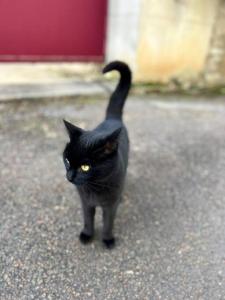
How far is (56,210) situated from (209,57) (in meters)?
3.64

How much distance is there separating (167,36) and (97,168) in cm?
343

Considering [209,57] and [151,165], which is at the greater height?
[209,57]

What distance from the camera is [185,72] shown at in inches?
185

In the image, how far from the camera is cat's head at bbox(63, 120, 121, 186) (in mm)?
1385

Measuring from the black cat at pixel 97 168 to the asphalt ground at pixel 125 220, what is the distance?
19 centimetres

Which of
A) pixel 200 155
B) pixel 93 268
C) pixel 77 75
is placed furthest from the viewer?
pixel 77 75

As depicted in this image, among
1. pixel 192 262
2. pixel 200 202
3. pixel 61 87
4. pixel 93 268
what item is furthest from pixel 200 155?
pixel 61 87

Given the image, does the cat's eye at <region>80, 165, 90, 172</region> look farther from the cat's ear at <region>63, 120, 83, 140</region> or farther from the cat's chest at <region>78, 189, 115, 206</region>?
the cat's chest at <region>78, 189, 115, 206</region>

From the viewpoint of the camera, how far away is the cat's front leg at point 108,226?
1.80m

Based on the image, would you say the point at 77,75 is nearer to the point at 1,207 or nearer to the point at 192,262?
the point at 1,207

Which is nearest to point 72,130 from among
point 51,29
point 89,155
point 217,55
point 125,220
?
point 89,155

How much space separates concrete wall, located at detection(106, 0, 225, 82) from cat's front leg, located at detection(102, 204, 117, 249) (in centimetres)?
293

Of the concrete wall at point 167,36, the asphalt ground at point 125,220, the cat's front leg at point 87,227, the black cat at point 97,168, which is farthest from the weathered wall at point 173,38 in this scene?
the cat's front leg at point 87,227

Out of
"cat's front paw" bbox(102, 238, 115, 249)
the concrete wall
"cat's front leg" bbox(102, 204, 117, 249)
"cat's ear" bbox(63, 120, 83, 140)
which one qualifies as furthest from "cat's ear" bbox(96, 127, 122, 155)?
the concrete wall
